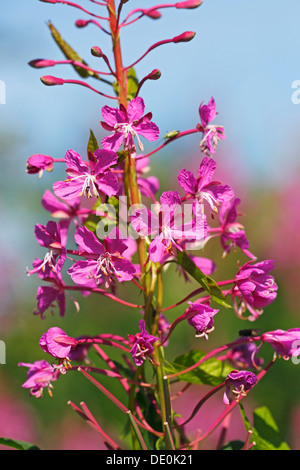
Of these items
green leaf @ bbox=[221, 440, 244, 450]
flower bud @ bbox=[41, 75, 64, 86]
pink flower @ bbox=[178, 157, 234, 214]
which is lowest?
green leaf @ bbox=[221, 440, 244, 450]

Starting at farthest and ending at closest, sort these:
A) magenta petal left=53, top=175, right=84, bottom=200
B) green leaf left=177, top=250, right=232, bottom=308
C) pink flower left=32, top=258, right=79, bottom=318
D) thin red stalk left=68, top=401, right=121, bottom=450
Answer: pink flower left=32, top=258, right=79, bottom=318, thin red stalk left=68, top=401, right=121, bottom=450, magenta petal left=53, top=175, right=84, bottom=200, green leaf left=177, top=250, right=232, bottom=308

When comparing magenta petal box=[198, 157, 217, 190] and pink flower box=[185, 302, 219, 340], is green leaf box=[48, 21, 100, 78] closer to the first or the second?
magenta petal box=[198, 157, 217, 190]

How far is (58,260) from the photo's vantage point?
1664 millimetres

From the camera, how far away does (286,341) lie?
5.59 feet

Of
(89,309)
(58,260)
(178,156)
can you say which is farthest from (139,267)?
(178,156)

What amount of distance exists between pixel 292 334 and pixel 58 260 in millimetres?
811

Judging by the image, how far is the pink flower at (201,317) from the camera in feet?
4.95

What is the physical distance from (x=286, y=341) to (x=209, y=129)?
760 mm

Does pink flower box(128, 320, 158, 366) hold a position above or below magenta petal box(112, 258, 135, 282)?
below

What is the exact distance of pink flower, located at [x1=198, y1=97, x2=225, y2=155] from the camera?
1.71 metres

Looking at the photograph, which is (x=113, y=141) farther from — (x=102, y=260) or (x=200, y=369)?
(x=200, y=369)

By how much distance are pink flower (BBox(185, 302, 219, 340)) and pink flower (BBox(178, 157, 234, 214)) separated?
0.97ft

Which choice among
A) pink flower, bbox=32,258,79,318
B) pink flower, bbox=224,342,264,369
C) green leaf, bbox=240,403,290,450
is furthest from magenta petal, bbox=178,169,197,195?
green leaf, bbox=240,403,290,450

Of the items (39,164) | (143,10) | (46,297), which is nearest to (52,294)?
(46,297)
